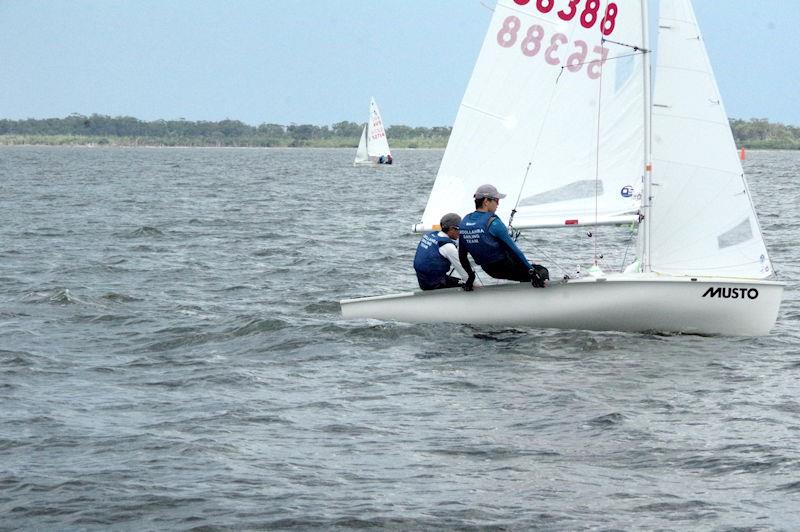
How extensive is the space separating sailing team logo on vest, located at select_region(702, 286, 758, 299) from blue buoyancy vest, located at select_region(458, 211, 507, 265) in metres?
2.03

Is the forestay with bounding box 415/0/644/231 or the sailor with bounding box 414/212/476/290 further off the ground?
the forestay with bounding box 415/0/644/231

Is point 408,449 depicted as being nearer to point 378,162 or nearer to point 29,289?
point 29,289

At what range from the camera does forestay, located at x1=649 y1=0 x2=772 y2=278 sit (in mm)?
12344

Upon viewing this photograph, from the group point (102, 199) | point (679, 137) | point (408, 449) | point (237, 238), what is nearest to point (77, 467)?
point (408, 449)

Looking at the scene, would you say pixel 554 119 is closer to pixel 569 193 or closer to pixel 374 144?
pixel 569 193

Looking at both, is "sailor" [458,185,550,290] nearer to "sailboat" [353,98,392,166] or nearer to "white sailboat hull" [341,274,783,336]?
"white sailboat hull" [341,274,783,336]

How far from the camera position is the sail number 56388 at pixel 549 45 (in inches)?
502

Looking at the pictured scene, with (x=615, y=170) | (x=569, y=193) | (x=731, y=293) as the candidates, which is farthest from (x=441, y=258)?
(x=731, y=293)

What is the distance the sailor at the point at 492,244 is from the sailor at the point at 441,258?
0.29 m

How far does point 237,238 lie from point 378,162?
2394 inches

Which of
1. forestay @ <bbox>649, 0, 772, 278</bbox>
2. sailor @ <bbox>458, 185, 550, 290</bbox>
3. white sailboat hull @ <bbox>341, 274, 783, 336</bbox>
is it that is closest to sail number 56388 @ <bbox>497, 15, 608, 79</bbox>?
forestay @ <bbox>649, 0, 772, 278</bbox>

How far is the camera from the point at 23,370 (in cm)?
1101

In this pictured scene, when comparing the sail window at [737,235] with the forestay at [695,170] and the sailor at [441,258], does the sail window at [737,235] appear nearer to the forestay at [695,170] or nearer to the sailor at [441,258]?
the forestay at [695,170]

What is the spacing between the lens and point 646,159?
12.5 meters
